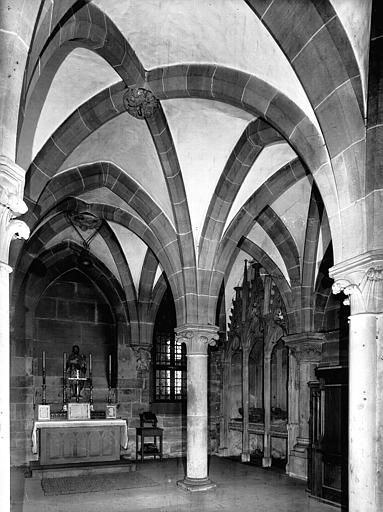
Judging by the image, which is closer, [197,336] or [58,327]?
[197,336]

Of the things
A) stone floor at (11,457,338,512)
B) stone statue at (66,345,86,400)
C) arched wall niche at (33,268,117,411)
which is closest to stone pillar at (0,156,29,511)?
stone floor at (11,457,338,512)

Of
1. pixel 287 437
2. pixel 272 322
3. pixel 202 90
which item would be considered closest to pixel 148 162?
pixel 202 90

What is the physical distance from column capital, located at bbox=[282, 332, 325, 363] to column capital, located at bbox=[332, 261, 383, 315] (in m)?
5.89

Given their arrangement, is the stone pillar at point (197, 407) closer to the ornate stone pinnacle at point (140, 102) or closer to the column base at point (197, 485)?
the column base at point (197, 485)

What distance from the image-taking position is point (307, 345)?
10.6 metres

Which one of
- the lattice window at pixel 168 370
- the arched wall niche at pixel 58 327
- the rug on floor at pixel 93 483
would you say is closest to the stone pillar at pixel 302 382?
the rug on floor at pixel 93 483

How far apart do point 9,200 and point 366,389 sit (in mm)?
3120

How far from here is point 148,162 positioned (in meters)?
8.80

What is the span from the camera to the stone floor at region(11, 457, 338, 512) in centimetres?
771

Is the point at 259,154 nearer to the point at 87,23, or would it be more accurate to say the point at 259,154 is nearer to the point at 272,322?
the point at 87,23

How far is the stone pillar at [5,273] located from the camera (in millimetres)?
3037

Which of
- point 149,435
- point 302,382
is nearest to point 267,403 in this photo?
point 302,382

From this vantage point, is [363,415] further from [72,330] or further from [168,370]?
[168,370]

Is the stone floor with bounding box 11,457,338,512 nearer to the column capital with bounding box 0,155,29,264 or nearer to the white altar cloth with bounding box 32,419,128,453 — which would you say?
the white altar cloth with bounding box 32,419,128,453
